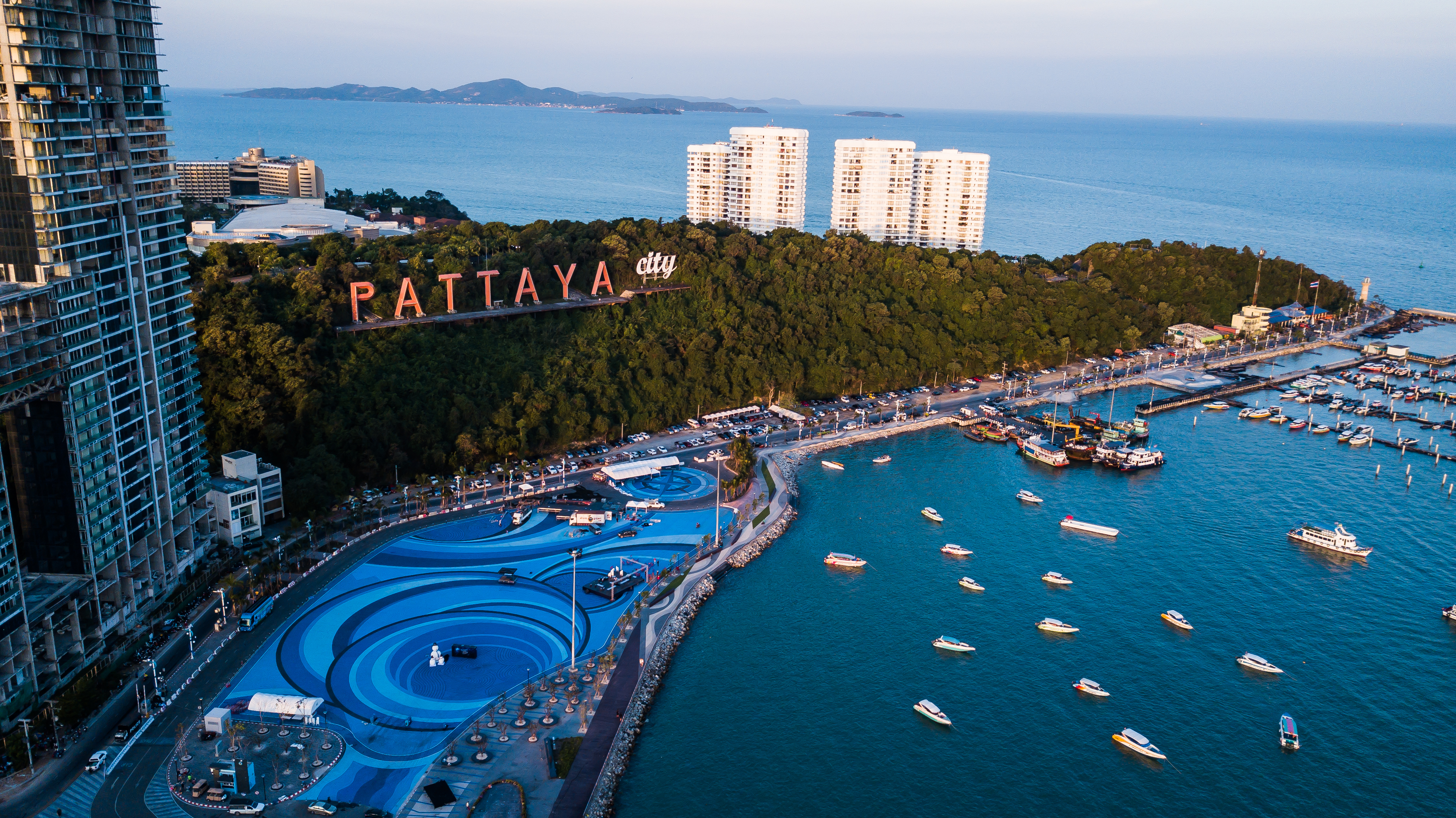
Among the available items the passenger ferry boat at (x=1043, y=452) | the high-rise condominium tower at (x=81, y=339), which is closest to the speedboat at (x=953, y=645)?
the passenger ferry boat at (x=1043, y=452)

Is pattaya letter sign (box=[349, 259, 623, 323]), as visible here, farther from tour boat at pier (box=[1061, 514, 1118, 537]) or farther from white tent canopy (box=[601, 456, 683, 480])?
tour boat at pier (box=[1061, 514, 1118, 537])

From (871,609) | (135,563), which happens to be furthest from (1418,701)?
(135,563)

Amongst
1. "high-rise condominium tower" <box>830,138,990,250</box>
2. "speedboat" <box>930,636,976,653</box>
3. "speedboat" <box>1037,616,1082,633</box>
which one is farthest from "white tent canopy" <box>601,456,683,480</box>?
"high-rise condominium tower" <box>830,138,990,250</box>

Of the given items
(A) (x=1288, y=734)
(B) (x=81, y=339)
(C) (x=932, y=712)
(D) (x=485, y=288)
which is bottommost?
(C) (x=932, y=712)

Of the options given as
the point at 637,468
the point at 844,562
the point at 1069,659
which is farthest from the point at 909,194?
the point at 1069,659

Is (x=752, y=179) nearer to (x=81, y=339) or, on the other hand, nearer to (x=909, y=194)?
(x=909, y=194)

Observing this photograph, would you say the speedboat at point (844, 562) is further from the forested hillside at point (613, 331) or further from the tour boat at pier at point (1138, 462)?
the tour boat at pier at point (1138, 462)
